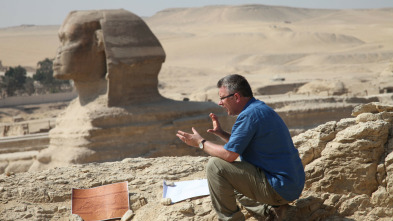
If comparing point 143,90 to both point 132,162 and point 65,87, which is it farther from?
point 65,87

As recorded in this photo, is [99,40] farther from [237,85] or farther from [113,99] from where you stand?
[237,85]

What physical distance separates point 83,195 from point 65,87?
31.3 metres

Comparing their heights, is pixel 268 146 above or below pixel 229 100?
below

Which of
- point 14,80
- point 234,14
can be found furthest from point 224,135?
point 234,14

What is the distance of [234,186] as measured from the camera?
328 cm

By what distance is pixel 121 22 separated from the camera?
9.26 m

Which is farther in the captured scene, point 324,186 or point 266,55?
point 266,55

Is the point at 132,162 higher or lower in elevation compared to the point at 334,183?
lower

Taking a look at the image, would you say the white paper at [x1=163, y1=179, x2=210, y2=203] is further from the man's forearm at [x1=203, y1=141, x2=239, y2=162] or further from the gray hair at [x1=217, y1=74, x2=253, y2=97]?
the gray hair at [x1=217, y1=74, x2=253, y2=97]

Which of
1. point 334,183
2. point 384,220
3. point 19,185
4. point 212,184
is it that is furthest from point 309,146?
point 19,185

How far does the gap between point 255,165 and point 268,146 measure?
6.8 inches

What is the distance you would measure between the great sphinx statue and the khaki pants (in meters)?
5.47

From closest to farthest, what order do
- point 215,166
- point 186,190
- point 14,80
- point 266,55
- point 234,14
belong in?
point 215,166 < point 186,190 < point 14,80 < point 266,55 < point 234,14

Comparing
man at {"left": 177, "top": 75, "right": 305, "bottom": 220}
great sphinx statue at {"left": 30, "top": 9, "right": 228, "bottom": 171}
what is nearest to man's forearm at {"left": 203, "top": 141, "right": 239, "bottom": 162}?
man at {"left": 177, "top": 75, "right": 305, "bottom": 220}
